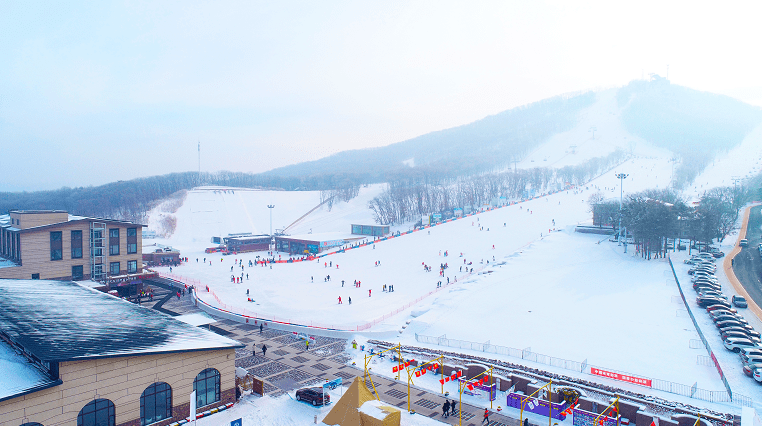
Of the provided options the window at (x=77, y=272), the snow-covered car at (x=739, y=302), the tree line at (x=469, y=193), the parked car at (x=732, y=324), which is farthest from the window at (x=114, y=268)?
the tree line at (x=469, y=193)

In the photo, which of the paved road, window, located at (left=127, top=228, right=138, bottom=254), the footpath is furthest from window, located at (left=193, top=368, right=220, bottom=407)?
the paved road

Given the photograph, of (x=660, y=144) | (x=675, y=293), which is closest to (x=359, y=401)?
(x=675, y=293)

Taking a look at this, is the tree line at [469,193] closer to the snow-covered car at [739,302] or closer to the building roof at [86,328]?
the snow-covered car at [739,302]

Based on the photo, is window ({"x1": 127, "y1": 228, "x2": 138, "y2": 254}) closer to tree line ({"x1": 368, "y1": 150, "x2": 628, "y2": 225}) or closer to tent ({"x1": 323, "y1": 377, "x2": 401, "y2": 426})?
tent ({"x1": 323, "y1": 377, "x2": 401, "y2": 426})

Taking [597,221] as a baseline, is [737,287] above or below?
below

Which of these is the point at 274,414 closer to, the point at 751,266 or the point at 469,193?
the point at 751,266

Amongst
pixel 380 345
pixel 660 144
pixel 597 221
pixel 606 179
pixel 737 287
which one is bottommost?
pixel 380 345

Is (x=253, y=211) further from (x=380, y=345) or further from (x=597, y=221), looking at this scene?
(x=380, y=345)
